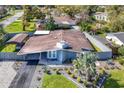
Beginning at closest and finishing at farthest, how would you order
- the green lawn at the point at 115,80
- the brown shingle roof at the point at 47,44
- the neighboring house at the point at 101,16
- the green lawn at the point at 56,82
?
1. the green lawn at the point at 56,82
2. the green lawn at the point at 115,80
3. the brown shingle roof at the point at 47,44
4. the neighboring house at the point at 101,16

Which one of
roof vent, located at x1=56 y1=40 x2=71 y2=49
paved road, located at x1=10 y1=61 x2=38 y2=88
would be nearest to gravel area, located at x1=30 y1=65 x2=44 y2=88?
paved road, located at x1=10 y1=61 x2=38 y2=88

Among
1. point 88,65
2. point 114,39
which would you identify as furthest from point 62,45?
→ point 114,39

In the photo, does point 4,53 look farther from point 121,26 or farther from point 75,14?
point 75,14

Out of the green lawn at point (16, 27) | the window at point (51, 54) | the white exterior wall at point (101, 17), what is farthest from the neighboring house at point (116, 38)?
the white exterior wall at point (101, 17)

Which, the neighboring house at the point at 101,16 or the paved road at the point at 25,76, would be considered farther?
the neighboring house at the point at 101,16

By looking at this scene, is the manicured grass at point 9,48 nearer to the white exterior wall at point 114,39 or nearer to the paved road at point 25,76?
the paved road at point 25,76
